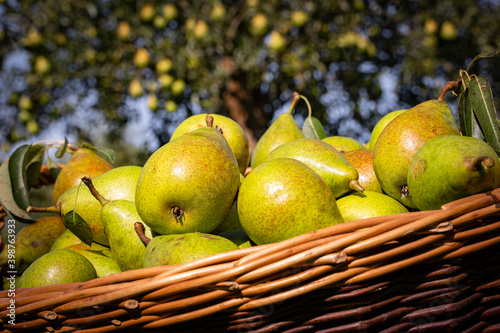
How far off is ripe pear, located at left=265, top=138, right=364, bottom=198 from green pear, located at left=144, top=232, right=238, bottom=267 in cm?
43

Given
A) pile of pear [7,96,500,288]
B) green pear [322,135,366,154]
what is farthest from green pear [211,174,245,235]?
green pear [322,135,366,154]

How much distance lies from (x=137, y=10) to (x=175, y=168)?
355 centimetres

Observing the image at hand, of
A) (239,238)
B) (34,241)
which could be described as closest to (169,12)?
(34,241)

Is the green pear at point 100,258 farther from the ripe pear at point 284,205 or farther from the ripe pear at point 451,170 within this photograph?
the ripe pear at point 451,170

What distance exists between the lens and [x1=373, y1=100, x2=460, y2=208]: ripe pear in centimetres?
124

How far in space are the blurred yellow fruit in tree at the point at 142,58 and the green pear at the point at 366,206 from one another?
10.6 feet

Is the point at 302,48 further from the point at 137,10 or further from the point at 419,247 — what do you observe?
the point at 419,247

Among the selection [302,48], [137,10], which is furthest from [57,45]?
[302,48]

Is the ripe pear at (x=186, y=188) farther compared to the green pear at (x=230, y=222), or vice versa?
the green pear at (x=230, y=222)

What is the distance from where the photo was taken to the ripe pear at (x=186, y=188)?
1114 millimetres

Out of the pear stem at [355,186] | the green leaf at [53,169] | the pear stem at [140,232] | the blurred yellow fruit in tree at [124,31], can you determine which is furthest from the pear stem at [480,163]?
the blurred yellow fruit in tree at [124,31]

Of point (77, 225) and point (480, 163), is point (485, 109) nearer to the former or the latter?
point (480, 163)

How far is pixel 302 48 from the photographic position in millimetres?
3895

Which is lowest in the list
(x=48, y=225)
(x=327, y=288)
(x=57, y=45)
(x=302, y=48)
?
(x=327, y=288)
